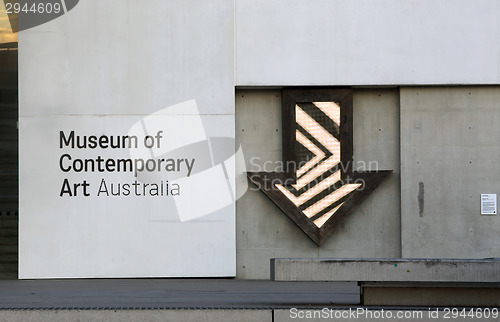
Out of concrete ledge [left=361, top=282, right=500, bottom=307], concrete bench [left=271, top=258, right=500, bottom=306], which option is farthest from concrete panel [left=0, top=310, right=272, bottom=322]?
concrete ledge [left=361, top=282, right=500, bottom=307]

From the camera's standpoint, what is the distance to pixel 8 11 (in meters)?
14.8

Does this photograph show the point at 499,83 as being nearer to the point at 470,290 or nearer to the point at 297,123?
the point at 297,123

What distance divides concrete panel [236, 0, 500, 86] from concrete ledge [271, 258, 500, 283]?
566 cm

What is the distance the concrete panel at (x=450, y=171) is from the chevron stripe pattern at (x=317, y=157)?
46.2 inches

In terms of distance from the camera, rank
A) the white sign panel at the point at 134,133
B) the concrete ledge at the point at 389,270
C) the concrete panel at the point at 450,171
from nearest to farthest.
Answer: the concrete ledge at the point at 389,270
the white sign panel at the point at 134,133
the concrete panel at the point at 450,171

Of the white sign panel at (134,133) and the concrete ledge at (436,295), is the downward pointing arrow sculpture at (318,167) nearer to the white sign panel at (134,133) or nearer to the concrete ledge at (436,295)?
the white sign panel at (134,133)

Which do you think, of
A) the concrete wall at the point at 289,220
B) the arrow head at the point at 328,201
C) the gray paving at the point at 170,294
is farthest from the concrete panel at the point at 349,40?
the gray paving at the point at 170,294

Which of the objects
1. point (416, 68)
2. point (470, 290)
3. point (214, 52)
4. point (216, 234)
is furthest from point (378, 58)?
point (470, 290)

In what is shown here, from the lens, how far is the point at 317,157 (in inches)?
594

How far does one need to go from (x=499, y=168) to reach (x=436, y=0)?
3220 mm

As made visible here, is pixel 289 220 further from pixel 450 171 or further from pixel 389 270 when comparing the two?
pixel 389 270

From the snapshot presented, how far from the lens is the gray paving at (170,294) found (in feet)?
34.1

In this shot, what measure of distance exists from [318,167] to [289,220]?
1091 mm

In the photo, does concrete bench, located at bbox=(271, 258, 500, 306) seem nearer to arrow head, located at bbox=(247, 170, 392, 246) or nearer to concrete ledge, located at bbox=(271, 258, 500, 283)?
concrete ledge, located at bbox=(271, 258, 500, 283)
